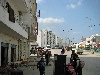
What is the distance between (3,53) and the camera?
1764 centimetres

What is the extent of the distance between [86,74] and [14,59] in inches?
419

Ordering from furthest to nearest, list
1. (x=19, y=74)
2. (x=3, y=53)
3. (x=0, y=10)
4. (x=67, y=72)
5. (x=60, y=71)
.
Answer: (x=3, y=53), (x=0, y=10), (x=67, y=72), (x=60, y=71), (x=19, y=74)

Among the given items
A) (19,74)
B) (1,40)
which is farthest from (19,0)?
(19,74)

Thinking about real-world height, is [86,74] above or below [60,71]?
below

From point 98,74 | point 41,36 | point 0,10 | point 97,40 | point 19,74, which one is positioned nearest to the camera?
point 19,74

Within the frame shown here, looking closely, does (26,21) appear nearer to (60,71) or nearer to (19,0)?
(19,0)

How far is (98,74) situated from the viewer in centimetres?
1495

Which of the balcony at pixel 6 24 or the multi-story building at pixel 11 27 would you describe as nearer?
the balcony at pixel 6 24

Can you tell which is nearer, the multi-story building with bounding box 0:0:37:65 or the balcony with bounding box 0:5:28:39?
the balcony with bounding box 0:5:28:39

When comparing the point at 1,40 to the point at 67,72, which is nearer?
the point at 67,72

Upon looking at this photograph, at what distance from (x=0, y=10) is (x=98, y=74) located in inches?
349

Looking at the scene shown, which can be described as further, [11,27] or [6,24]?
[11,27]

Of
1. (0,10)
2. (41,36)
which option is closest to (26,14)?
(0,10)

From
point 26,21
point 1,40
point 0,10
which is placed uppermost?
point 26,21
